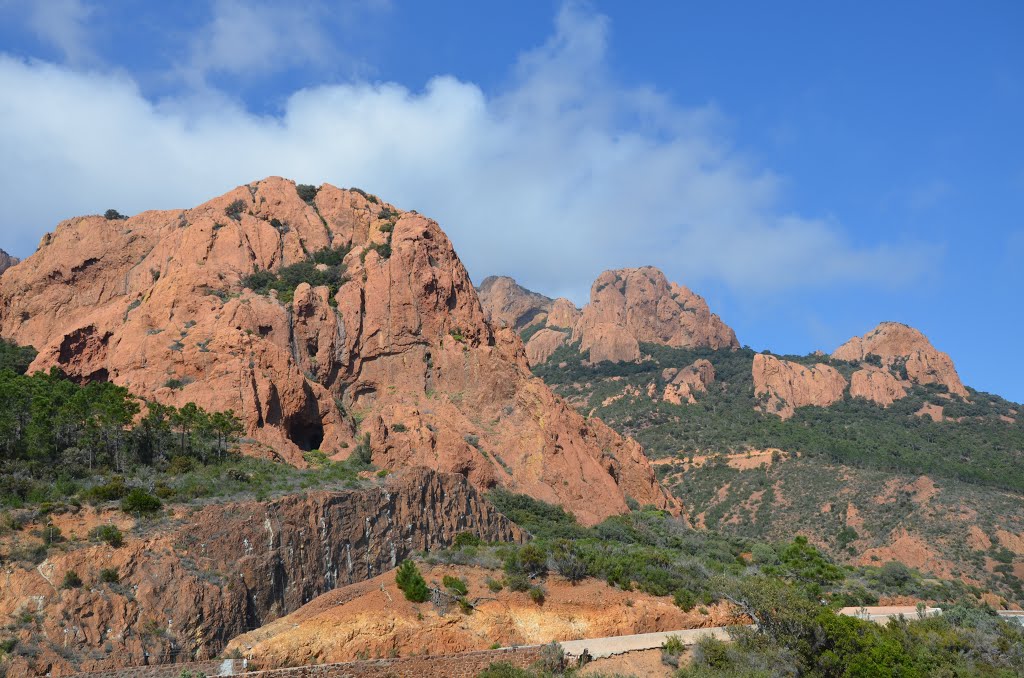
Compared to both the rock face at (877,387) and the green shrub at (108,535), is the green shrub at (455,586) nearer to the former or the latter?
the green shrub at (108,535)

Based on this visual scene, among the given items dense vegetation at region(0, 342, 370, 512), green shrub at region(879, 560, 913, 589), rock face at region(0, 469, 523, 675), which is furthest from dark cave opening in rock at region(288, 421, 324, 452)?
green shrub at region(879, 560, 913, 589)

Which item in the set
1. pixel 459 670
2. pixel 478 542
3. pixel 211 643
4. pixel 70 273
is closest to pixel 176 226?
pixel 70 273

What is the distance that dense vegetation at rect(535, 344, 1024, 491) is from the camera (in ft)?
264

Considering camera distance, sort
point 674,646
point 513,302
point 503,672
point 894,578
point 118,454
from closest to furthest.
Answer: point 503,672
point 674,646
point 118,454
point 894,578
point 513,302

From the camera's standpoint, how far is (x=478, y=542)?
115 ft

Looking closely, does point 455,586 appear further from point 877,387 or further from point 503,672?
point 877,387

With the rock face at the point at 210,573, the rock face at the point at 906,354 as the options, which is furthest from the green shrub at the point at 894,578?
the rock face at the point at 906,354

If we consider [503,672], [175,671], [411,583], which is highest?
[411,583]

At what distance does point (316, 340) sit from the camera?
50.3 m

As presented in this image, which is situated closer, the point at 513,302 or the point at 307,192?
the point at 307,192

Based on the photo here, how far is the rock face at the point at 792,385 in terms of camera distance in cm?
10881

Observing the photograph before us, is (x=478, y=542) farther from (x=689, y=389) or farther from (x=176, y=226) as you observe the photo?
(x=689, y=389)

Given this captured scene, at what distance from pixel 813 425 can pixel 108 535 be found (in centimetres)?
9109

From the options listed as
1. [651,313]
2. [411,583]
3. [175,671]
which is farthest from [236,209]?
[651,313]
